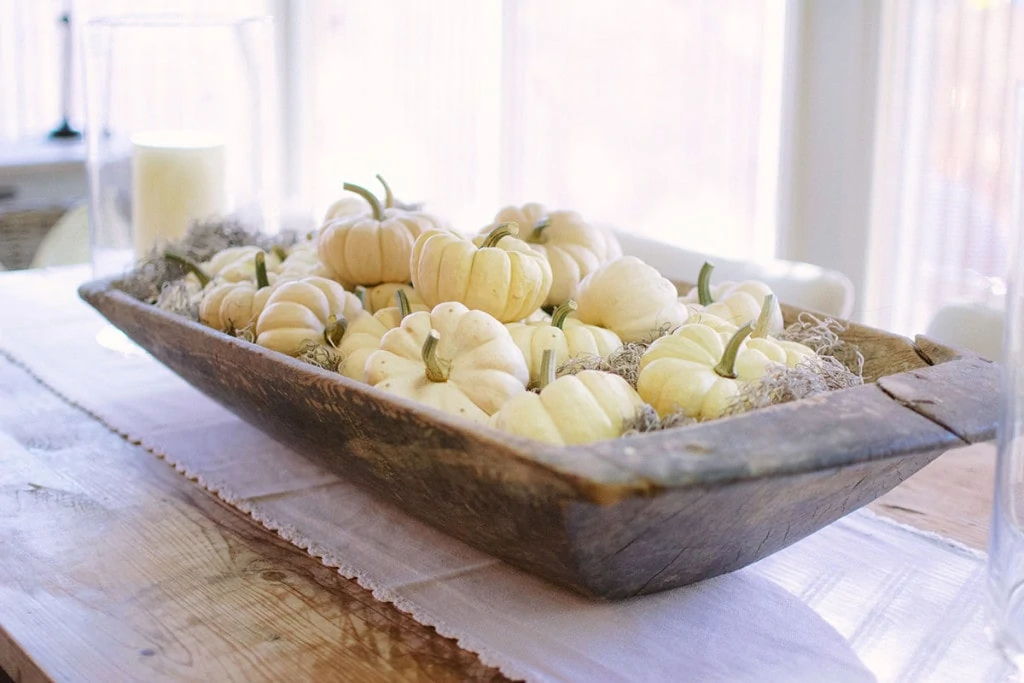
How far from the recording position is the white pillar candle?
1733mm

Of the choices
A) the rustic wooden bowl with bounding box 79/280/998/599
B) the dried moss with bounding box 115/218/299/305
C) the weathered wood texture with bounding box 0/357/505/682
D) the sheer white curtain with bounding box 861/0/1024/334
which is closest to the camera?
the rustic wooden bowl with bounding box 79/280/998/599

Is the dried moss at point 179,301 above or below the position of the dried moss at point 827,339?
below

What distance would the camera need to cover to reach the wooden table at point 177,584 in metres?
0.79

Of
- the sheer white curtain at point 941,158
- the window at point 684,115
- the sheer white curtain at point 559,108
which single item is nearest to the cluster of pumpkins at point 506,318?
the window at point 684,115

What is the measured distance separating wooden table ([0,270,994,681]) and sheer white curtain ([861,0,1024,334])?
153cm

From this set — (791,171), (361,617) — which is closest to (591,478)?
(361,617)

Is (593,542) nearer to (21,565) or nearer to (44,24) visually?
(21,565)

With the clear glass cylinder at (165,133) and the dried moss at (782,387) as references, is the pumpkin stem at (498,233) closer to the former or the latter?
the dried moss at (782,387)

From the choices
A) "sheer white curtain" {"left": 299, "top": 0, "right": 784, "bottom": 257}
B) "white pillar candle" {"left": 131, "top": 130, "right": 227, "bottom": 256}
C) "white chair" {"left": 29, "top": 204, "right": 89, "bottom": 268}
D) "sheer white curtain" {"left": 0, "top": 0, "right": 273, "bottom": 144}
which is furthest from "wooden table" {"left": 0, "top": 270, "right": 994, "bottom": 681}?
"sheer white curtain" {"left": 0, "top": 0, "right": 273, "bottom": 144}

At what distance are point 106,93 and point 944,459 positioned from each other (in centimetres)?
131

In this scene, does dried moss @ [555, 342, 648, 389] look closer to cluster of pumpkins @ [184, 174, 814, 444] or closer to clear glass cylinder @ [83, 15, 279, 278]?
cluster of pumpkins @ [184, 174, 814, 444]

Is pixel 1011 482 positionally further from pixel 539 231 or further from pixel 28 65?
pixel 28 65

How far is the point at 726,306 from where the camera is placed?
112 centimetres

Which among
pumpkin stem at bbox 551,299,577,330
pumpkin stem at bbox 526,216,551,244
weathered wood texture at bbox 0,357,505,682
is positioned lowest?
weathered wood texture at bbox 0,357,505,682
